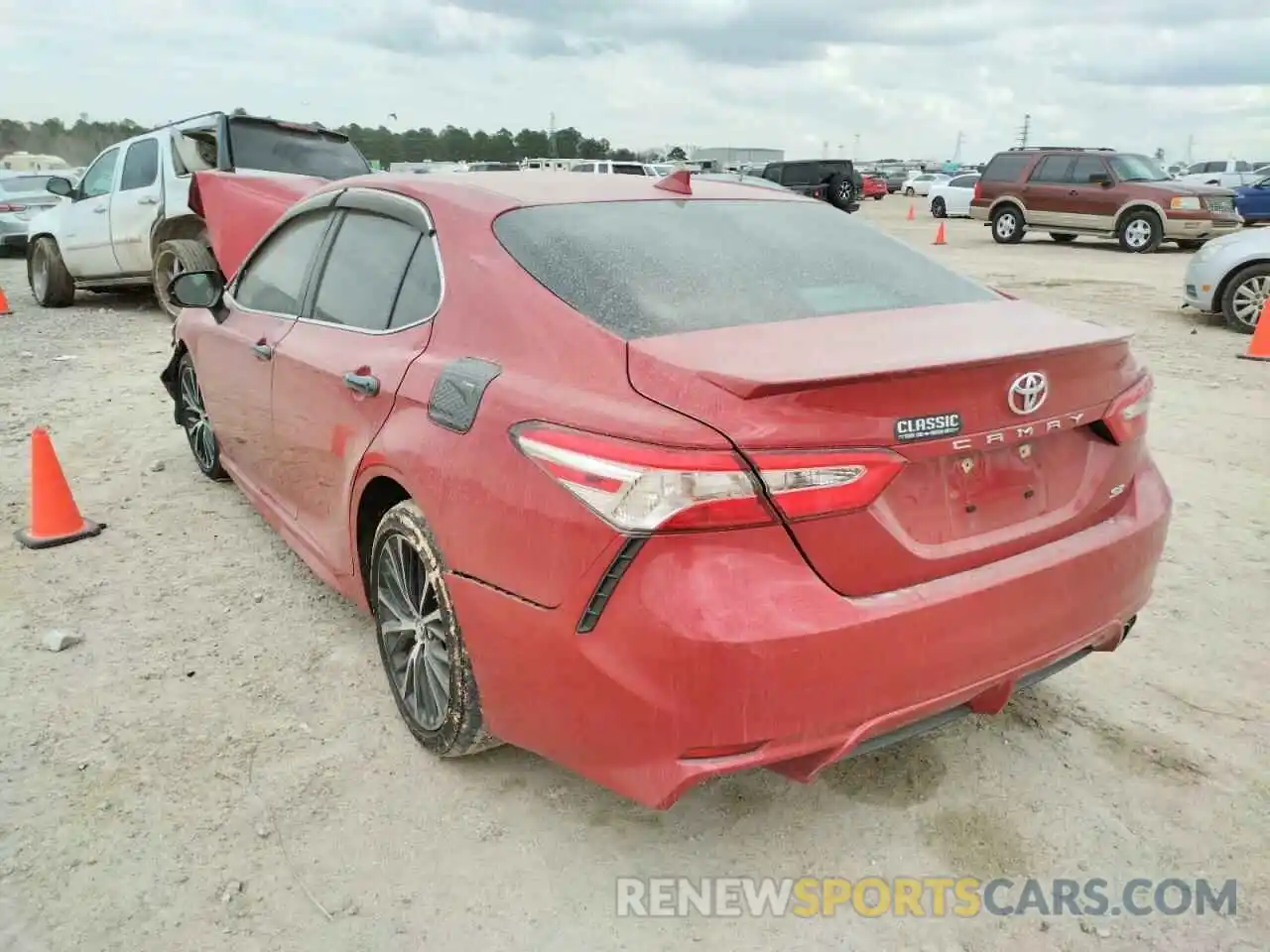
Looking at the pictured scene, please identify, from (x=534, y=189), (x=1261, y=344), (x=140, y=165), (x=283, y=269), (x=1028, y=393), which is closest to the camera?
(x=1028, y=393)

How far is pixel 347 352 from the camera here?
10.3ft

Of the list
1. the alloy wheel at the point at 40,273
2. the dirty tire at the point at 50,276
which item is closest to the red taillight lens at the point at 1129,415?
the dirty tire at the point at 50,276

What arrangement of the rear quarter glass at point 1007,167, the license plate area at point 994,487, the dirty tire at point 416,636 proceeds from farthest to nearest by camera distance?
the rear quarter glass at point 1007,167, the dirty tire at point 416,636, the license plate area at point 994,487

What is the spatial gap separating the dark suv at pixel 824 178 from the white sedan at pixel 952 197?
4306 millimetres

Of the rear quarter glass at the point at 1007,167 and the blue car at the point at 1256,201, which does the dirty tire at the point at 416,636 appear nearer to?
the rear quarter glass at the point at 1007,167

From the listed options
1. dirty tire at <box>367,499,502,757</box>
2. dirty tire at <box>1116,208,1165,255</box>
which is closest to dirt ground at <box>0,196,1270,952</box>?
dirty tire at <box>367,499,502,757</box>

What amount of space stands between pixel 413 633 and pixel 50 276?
37.0 ft

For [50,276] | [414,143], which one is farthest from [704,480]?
[414,143]

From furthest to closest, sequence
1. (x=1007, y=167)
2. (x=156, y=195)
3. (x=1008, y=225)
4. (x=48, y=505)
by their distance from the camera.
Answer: (x=1008, y=225) < (x=1007, y=167) < (x=156, y=195) < (x=48, y=505)

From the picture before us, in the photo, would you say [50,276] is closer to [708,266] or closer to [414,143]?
[708,266]

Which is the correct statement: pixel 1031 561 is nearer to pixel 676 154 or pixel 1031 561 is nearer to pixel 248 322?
pixel 248 322

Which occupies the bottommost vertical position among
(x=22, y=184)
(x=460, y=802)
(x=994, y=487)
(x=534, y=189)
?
(x=460, y=802)

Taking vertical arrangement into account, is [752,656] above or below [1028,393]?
below

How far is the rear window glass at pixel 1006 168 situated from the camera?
19344 mm
